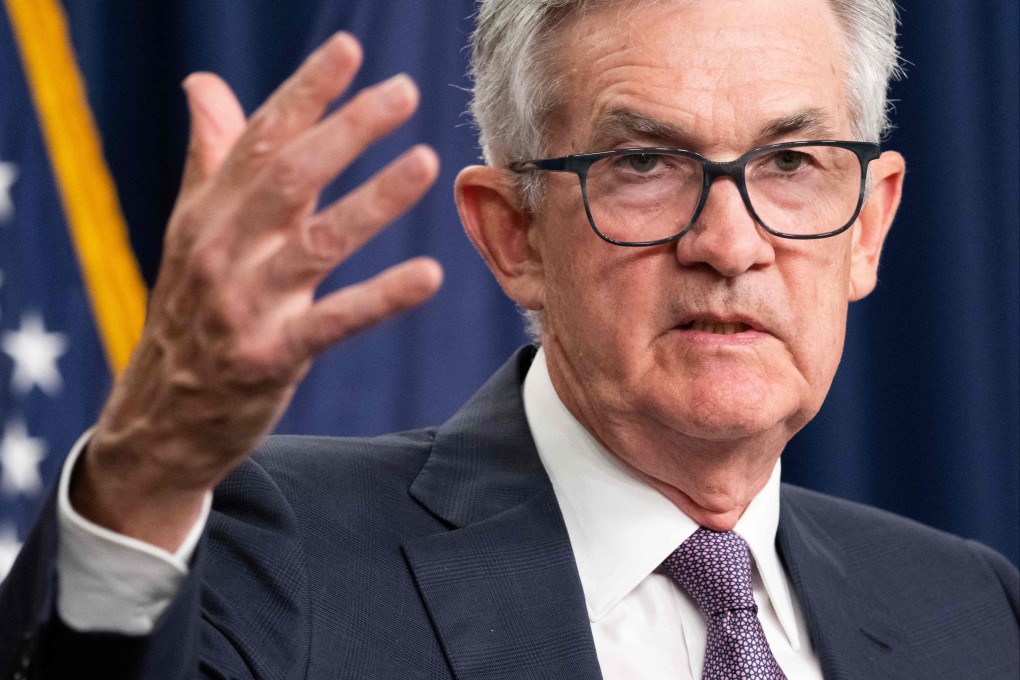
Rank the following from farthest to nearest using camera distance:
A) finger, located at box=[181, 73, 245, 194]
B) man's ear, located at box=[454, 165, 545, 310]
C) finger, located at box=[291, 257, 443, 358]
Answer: man's ear, located at box=[454, 165, 545, 310]
finger, located at box=[181, 73, 245, 194]
finger, located at box=[291, 257, 443, 358]

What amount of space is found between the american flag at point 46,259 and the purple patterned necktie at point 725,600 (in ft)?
4.87

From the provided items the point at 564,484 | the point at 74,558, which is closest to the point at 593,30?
the point at 564,484

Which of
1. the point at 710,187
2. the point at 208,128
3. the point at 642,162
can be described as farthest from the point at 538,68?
the point at 208,128

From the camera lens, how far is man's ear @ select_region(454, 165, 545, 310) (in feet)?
6.39

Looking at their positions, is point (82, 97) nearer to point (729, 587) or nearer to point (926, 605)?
point (729, 587)

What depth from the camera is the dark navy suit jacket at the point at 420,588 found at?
1.17 metres

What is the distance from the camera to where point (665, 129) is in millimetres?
1710

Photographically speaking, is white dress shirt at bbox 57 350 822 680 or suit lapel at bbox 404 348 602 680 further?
white dress shirt at bbox 57 350 822 680

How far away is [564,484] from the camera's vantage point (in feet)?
5.97

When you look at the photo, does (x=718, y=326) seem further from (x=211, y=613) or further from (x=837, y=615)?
(x=211, y=613)

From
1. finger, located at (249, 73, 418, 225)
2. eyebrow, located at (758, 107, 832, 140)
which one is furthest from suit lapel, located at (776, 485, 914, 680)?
finger, located at (249, 73, 418, 225)

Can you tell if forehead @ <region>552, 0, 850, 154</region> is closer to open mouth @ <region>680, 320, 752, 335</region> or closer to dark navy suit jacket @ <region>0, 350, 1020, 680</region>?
open mouth @ <region>680, 320, 752, 335</region>

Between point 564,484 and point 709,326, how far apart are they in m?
0.35

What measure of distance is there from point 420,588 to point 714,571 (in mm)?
450
